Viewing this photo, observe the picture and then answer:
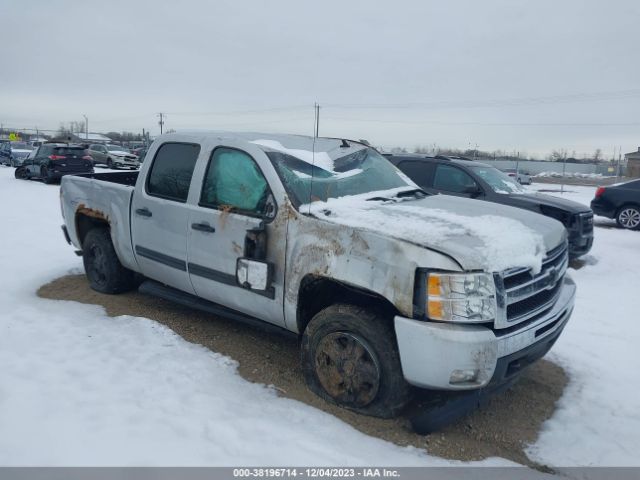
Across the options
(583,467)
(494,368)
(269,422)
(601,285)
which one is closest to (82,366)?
(269,422)

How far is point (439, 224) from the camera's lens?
10.7 feet

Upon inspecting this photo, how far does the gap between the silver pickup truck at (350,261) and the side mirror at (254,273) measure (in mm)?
10

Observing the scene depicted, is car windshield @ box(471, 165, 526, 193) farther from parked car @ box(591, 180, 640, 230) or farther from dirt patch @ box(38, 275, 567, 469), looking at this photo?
parked car @ box(591, 180, 640, 230)

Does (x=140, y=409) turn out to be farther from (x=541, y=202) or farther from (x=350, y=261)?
(x=541, y=202)

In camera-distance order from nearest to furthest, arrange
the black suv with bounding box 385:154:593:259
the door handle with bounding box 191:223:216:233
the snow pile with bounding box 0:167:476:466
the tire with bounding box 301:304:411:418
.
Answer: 1. the snow pile with bounding box 0:167:476:466
2. the tire with bounding box 301:304:411:418
3. the door handle with bounding box 191:223:216:233
4. the black suv with bounding box 385:154:593:259

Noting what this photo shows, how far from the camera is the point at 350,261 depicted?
3146mm

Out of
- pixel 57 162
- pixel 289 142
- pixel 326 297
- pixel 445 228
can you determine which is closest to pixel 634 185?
pixel 289 142

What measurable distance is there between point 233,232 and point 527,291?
2102 millimetres

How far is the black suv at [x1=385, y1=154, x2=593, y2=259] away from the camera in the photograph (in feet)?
25.5

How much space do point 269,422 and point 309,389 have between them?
55 cm

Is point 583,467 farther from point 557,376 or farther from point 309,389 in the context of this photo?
point 309,389

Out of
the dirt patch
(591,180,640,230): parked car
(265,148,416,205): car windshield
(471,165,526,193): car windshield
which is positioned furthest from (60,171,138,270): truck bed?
(591,180,640,230): parked car

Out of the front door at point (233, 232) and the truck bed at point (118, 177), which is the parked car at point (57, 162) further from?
the front door at point (233, 232)

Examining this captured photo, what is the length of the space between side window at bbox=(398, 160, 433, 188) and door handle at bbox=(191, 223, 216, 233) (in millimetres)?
5129
